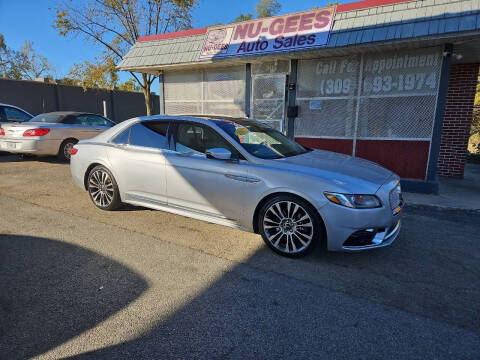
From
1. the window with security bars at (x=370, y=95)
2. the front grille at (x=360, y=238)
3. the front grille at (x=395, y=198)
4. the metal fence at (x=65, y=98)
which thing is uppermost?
the metal fence at (x=65, y=98)

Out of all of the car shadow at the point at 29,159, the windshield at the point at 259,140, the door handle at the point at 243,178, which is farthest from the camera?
the car shadow at the point at 29,159

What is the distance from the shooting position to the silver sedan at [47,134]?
8453 millimetres

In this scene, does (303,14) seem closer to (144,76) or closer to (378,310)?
(378,310)

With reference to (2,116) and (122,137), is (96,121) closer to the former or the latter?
(2,116)

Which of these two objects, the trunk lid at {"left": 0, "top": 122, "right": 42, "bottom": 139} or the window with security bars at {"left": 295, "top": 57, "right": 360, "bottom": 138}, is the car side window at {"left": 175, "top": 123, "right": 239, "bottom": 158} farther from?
the trunk lid at {"left": 0, "top": 122, "right": 42, "bottom": 139}

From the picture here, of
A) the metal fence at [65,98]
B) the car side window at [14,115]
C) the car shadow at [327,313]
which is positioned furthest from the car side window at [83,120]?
the metal fence at [65,98]

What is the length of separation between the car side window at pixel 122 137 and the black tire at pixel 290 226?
2.45 meters

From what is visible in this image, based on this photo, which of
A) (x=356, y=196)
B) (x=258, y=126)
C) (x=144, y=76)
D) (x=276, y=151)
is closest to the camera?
(x=356, y=196)

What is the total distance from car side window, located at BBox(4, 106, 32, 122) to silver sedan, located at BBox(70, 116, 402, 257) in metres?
6.60

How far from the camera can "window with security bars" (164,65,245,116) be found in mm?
9227

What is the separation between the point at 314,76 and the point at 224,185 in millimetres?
5460

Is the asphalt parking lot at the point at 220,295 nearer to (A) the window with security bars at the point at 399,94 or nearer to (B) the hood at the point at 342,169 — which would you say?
(B) the hood at the point at 342,169

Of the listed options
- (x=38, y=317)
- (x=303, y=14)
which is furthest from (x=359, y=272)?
(x=303, y=14)

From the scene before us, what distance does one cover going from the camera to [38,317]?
7.93 ft
